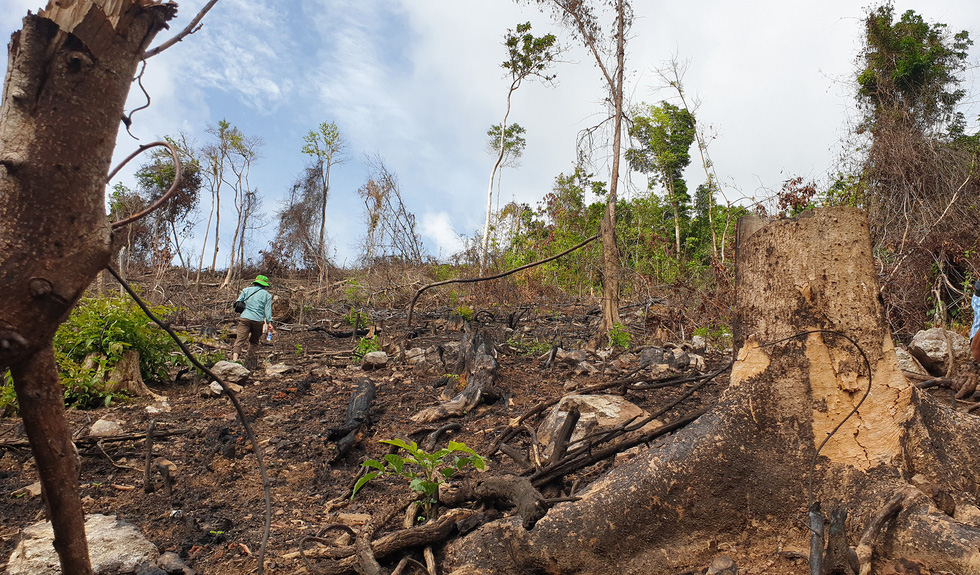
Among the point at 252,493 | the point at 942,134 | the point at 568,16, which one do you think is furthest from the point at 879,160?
the point at 252,493

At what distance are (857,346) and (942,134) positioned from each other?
13495mm

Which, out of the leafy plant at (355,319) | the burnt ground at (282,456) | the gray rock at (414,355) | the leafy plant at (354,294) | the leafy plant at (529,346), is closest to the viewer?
the burnt ground at (282,456)

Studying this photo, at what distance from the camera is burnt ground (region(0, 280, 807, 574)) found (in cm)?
290

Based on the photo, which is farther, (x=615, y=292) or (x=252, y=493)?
(x=615, y=292)

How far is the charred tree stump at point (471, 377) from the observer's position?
4.98 m

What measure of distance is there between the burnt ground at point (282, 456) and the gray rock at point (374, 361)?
129 millimetres

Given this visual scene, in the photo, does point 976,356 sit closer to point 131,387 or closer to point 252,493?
point 252,493

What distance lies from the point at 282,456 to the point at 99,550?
1858 millimetres

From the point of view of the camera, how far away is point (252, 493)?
3.70 meters

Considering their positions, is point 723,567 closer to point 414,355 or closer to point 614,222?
point 414,355

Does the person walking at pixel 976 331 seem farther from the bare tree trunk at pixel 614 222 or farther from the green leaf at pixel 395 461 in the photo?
the green leaf at pixel 395 461

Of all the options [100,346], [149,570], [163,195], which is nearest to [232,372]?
[100,346]

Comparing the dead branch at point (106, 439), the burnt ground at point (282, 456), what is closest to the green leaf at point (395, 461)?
the burnt ground at point (282, 456)

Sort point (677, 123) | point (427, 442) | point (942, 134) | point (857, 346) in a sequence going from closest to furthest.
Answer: point (857, 346) < point (427, 442) < point (942, 134) < point (677, 123)
